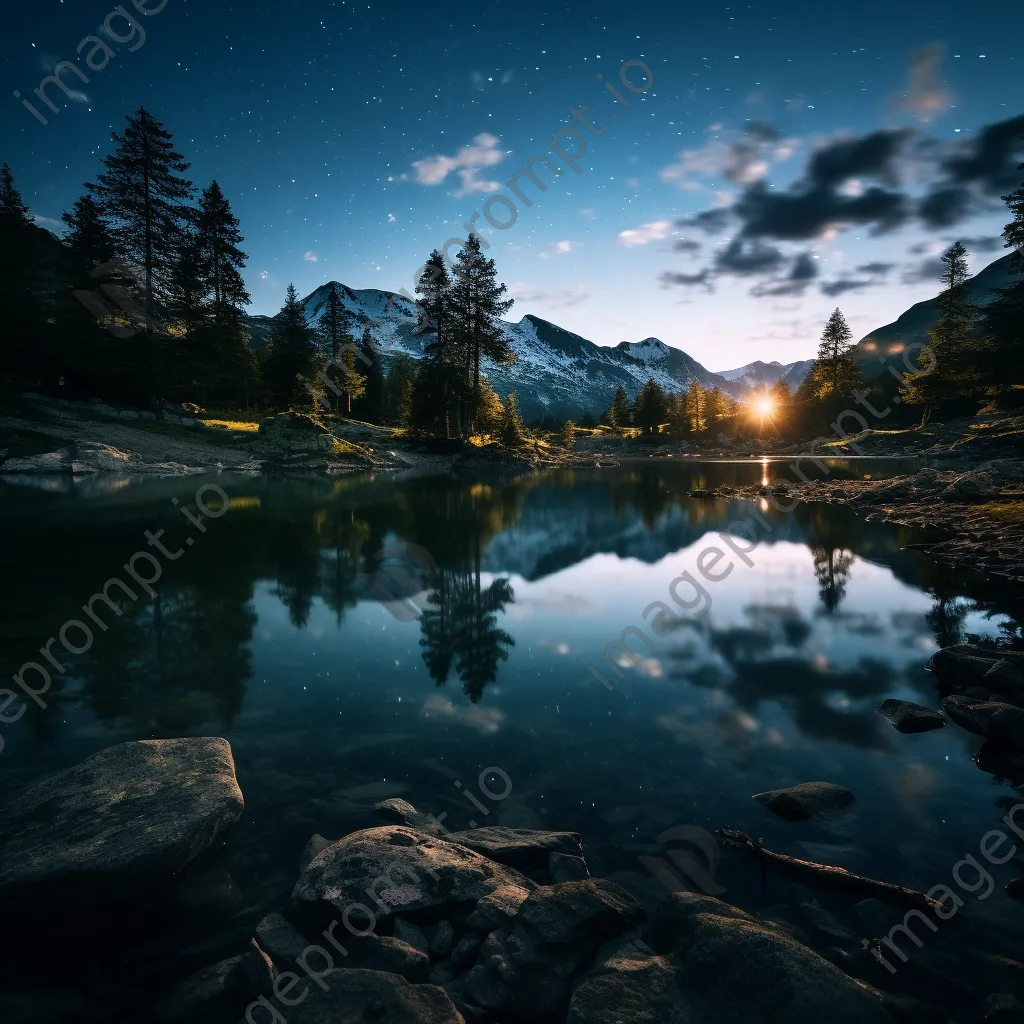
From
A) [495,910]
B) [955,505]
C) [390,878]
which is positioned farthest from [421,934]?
[955,505]

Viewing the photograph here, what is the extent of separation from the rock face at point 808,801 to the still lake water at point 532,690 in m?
0.20

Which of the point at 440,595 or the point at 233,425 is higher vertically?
the point at 233,425

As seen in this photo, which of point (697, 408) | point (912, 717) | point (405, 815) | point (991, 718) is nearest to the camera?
point (405, 815)

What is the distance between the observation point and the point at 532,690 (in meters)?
9.92

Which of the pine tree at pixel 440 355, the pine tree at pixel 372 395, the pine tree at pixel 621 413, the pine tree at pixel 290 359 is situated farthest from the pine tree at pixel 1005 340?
the pine tree at pixel 621 413

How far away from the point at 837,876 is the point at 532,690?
532cm

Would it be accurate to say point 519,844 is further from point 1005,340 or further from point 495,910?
point 1005,340

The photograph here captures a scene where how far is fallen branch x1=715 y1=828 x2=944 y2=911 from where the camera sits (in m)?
5.12

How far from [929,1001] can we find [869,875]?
1.36 metres

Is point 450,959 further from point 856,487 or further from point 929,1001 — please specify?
point 856,487

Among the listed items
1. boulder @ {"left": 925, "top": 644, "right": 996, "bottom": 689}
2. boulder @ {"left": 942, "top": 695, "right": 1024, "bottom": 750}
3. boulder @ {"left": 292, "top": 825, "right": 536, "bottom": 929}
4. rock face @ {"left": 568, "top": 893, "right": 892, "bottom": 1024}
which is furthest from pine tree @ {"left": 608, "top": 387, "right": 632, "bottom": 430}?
rock face @ {"left": 568, "top": 893, "right": 892, "bottom": 1024}

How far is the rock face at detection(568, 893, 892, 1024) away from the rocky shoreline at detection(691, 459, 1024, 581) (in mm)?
17104

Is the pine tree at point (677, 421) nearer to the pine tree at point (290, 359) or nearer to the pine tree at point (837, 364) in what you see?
the pine tree at point (837, 364)

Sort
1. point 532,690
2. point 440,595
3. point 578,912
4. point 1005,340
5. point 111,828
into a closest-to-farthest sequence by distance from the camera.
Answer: point 578,912 → point 111,828 → point 532,690 → point 440,595 → point 1005,340
